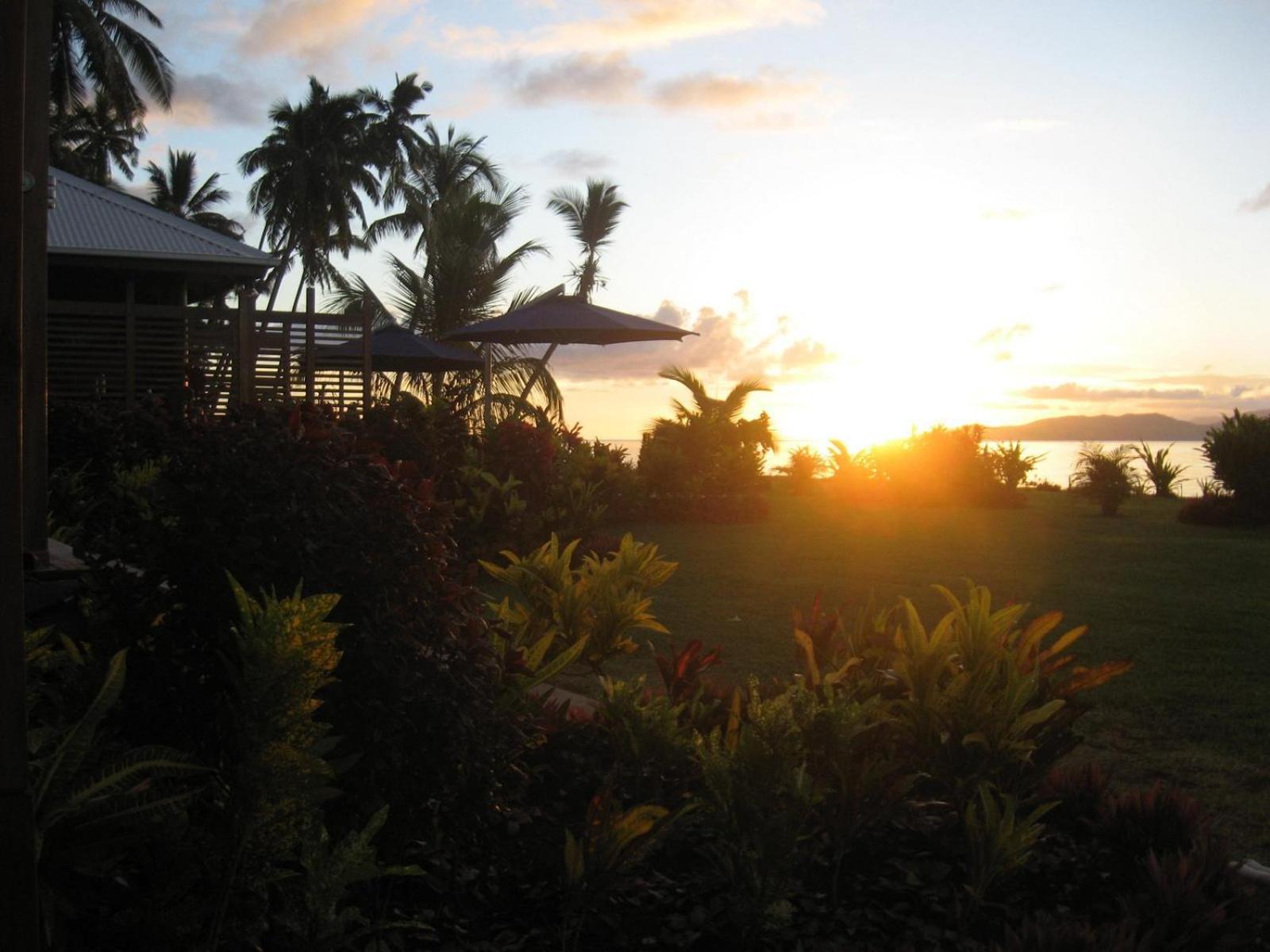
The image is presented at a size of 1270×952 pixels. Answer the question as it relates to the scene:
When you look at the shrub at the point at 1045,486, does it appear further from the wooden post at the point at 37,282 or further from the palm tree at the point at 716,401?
the wooden post at the point at 37,282

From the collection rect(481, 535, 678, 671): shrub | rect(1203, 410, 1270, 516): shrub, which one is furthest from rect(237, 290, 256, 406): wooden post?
rect(1203, 410, 1270, 516): shrub

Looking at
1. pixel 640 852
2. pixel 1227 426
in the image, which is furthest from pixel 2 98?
pixel 1227 426

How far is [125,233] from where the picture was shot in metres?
15.5

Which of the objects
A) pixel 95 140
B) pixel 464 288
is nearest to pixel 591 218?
pixel 464 288

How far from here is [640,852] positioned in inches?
97.8

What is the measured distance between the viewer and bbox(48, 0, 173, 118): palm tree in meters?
29.2

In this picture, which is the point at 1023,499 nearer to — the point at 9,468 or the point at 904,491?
the point at 904,491

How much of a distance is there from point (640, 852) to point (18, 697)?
4.59 feet

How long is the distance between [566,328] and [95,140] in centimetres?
3646

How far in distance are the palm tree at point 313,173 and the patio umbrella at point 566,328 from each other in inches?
937

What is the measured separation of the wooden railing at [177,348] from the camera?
1222cm

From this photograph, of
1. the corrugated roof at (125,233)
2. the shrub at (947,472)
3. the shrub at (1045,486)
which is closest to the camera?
the corrugated roof at (125,233)

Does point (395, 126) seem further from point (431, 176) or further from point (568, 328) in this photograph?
point (568, 328)

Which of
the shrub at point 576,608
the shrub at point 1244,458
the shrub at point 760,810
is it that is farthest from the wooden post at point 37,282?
the shrub at point 1244,458
